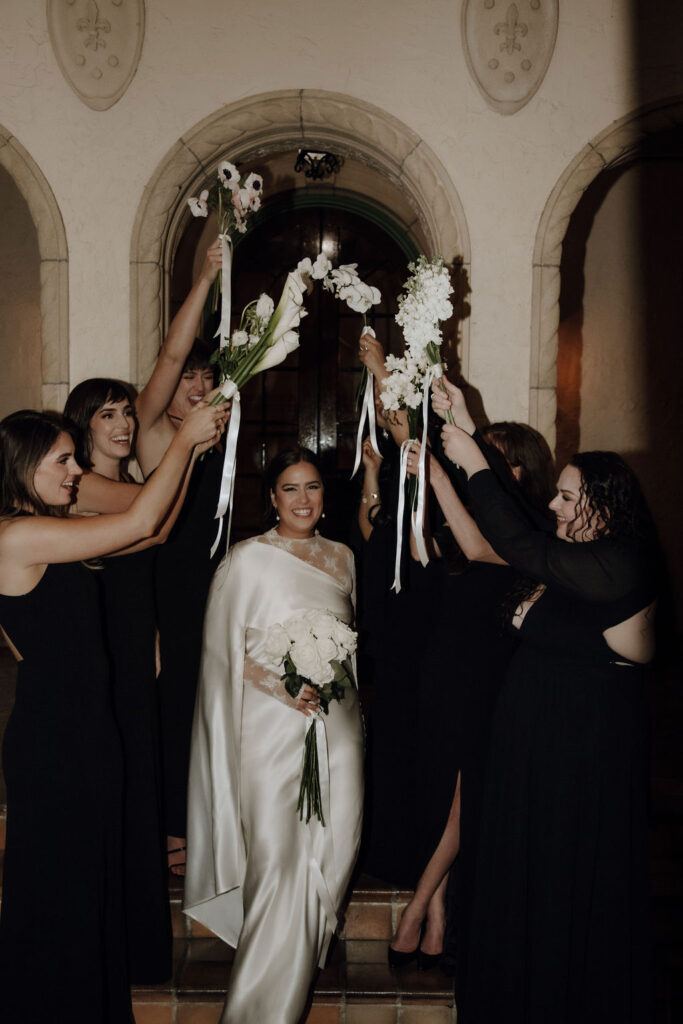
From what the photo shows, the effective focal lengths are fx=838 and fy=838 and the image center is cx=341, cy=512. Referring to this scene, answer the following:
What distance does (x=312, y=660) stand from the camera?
9.36 ft

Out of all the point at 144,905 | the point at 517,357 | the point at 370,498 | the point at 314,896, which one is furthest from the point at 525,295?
the point at 144,905

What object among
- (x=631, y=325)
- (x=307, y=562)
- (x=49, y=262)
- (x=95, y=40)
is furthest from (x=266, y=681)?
(x=631, y=325)

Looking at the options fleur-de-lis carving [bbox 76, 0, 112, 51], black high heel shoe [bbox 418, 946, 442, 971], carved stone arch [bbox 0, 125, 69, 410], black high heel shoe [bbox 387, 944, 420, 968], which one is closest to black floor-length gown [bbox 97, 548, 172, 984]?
black high heel shoe [bbox 387, 944, 420, 968]

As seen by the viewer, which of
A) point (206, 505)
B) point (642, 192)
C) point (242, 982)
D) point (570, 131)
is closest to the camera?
point (242, 982)

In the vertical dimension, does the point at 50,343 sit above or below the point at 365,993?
above

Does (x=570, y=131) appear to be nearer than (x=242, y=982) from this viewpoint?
No

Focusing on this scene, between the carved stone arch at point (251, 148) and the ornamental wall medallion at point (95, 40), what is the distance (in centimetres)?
47

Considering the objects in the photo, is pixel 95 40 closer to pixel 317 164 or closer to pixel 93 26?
pixel 93 26

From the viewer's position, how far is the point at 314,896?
299 cm

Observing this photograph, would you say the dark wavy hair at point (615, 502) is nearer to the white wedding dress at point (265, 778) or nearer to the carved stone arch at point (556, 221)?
the white wedding dress at point (265, 778)

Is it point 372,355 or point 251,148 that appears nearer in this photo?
point 372,355

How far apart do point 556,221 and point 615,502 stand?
7.63 feet

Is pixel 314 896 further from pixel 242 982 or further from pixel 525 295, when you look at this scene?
pixel 525 295

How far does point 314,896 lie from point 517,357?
282 centimetres
